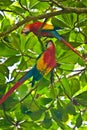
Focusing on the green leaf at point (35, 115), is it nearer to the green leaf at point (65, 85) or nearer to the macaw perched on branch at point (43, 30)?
the green leaf at point (65, 85)

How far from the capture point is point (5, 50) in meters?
1.51

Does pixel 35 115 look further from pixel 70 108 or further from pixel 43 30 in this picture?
pixel 43 30

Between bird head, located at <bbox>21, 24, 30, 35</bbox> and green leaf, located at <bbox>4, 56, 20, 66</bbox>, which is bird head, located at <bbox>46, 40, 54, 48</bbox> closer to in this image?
bird head, located at <bbox>21, 24, 30, 35</bbox>

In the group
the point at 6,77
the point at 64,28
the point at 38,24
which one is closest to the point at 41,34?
the point at 38,24

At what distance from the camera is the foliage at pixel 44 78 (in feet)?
4.82

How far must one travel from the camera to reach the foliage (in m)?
1.47

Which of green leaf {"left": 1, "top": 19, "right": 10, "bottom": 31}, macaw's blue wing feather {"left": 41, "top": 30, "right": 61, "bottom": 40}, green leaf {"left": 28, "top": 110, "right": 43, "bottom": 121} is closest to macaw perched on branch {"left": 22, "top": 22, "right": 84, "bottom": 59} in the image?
macaw's blue wing feather {"left": 41, "top": 30, "right": 61, "bottom": 40}

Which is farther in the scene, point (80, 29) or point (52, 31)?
point (80, 29)

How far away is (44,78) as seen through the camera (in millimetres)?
1449

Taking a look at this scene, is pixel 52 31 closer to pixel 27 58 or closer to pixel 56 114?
pixel 27 58

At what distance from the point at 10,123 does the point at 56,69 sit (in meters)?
0.30

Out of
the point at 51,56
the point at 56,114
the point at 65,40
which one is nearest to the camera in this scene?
the point at 51,56

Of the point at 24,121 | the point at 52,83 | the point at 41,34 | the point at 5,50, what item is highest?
the point at 41,34

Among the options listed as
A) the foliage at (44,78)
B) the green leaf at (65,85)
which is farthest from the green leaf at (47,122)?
the green leaf at (65,85)
